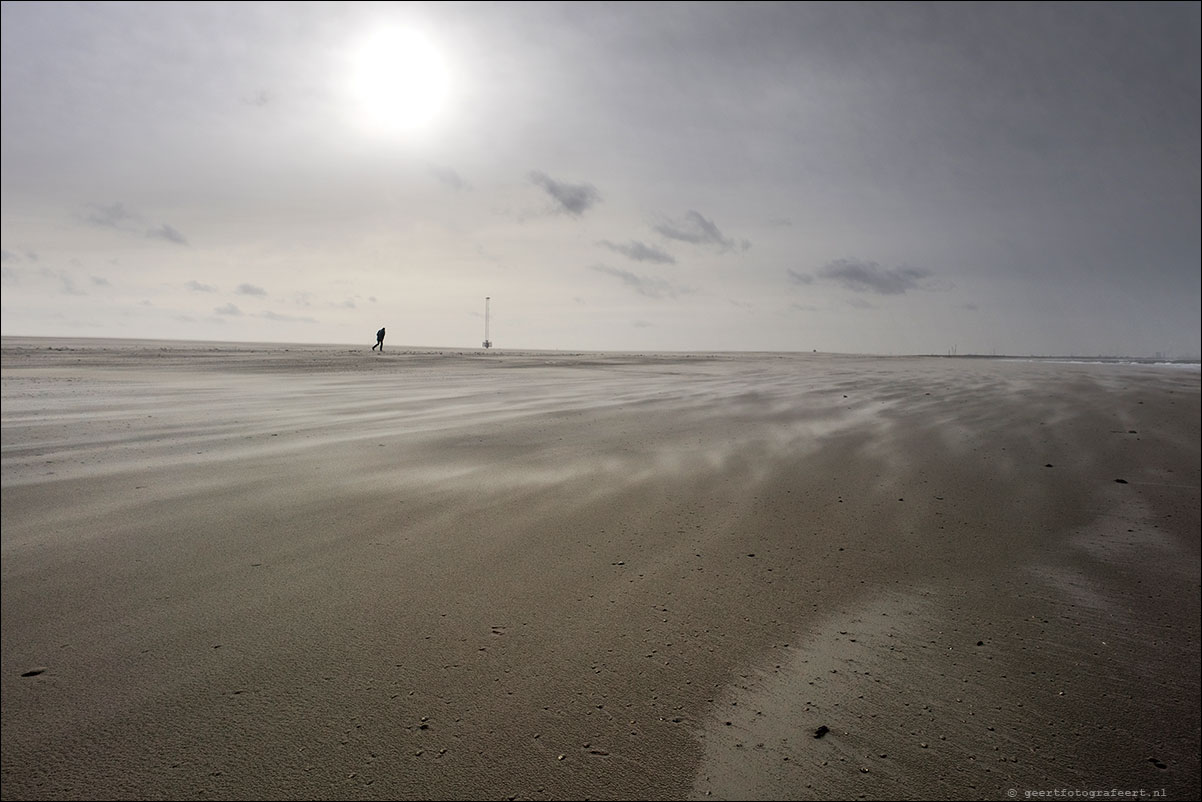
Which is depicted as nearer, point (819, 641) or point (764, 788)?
point (764, 788)

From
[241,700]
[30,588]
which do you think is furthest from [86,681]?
[30,588]

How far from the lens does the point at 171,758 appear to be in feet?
6.15

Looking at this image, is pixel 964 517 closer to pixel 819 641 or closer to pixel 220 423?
pixel 819 641

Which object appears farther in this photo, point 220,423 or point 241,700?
point 220,423

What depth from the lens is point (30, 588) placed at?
2.82 meters

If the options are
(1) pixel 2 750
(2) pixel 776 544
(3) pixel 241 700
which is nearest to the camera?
(1) pixel 2 750

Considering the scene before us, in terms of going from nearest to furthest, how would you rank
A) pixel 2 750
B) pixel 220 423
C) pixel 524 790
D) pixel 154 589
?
pixel 524 790 → pixel 2 750 → pixel 154 589 → pixel 220 423

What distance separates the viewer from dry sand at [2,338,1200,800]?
192 cm

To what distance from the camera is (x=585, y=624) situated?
269 centimetres

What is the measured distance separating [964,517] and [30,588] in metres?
5.52

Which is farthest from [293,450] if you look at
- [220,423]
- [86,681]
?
[86,681]

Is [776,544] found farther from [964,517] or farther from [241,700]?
[241,700]

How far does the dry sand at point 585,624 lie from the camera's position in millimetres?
1923

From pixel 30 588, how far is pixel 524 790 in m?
2.66
